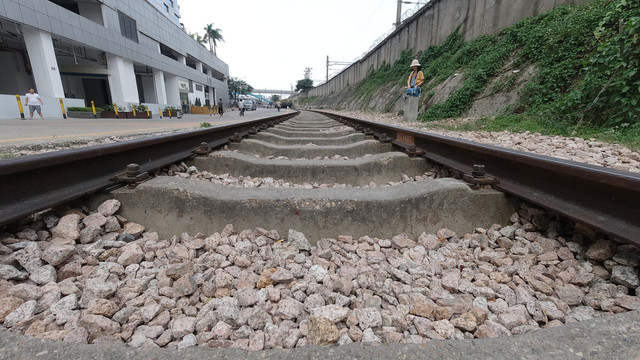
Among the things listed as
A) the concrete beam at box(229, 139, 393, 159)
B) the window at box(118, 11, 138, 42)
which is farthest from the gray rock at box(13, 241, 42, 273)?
the window at box(118, 11, 138, 42)

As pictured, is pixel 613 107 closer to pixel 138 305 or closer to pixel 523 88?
pixel 523 88

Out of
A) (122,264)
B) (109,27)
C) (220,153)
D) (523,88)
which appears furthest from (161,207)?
(109,27)

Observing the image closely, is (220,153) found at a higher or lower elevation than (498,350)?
higher

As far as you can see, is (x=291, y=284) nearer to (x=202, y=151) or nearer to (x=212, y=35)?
(x=202, y=151)

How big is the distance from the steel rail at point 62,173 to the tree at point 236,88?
268 ft

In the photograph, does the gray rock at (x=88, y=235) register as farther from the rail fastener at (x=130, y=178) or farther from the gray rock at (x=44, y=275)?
the rail fastener at (x=130, y=178)

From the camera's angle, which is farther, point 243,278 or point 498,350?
point 243,278

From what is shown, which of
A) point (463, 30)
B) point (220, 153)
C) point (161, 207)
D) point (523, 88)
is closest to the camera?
point (161, 207)

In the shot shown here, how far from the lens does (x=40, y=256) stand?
1.20 m

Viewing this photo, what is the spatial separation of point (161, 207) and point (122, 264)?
428 millimetres

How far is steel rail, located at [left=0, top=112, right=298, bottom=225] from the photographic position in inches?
50.8

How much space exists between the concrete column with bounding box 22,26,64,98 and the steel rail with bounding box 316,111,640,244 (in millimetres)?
21601

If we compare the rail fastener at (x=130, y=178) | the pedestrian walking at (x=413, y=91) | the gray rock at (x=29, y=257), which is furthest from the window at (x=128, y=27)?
the gray rock at (x=29, y=257)

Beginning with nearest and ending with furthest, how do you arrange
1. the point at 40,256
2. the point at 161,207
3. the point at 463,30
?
the point at 40,256 → the point at 161,207 → the point at 463,30
